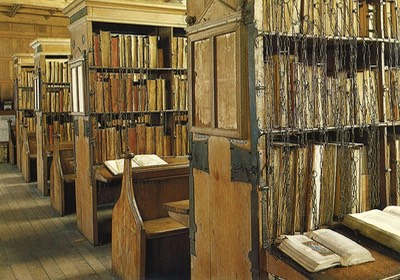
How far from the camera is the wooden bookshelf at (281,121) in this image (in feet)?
6.44

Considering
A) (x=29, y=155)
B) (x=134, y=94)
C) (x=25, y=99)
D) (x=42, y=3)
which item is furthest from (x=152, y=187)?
(x=42, y=3)

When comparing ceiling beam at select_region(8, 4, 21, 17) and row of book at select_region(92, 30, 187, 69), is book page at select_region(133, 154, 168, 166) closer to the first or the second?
row of book at select_region(92, 30, 187, 69)

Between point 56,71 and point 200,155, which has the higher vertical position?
point 56,71

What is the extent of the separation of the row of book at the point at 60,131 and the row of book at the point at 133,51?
249cm

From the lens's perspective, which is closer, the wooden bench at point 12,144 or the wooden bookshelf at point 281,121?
the wooden bookshelf at point 281,121

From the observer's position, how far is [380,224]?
2.05 meters

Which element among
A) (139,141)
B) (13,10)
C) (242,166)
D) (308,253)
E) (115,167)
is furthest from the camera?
(13,10)

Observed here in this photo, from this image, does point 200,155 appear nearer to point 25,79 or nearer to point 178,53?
point 178,53

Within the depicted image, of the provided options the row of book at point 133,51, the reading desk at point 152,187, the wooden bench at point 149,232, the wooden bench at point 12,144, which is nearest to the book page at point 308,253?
the wooden bench at point 149,232

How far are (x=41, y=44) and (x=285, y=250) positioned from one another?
216 inches

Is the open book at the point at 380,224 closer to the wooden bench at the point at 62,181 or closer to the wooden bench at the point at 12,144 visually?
the wooden bench at the point at 62,181

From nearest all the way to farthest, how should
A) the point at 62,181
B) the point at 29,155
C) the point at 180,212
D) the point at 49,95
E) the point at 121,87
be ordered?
the point at 180,212
the point at 121,87
the point at 62,181
the point at 49,95
the point at 29,155

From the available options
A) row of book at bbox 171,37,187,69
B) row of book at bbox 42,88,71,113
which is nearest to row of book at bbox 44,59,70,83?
row of book at bbox 42,88,71,113

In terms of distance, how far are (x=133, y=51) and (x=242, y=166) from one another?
269 cm
